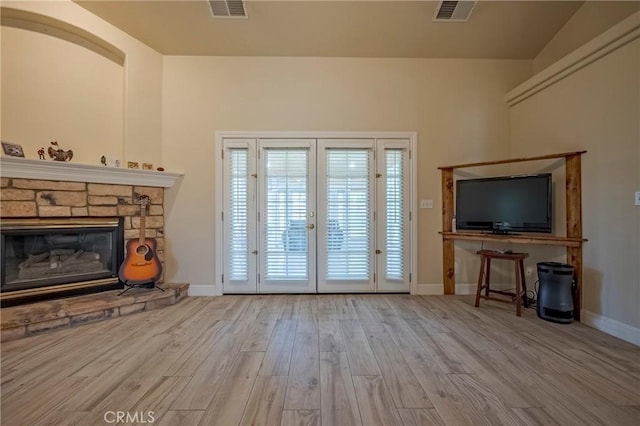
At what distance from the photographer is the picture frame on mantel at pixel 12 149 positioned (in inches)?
102

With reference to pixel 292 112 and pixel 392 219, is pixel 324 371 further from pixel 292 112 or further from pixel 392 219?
pixel 292 112

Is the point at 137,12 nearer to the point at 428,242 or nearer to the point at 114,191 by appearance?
the point at 114,191

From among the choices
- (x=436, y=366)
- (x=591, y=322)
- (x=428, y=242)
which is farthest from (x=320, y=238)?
(x=591, y=322)

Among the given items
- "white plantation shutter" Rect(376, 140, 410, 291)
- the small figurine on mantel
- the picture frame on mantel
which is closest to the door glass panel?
"white plantation shutter" Rect(376, 140, 410, 291)

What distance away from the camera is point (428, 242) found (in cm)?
367

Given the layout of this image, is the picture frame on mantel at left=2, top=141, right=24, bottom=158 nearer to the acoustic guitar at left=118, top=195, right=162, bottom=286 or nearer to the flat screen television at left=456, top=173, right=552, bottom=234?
the acoustic guitar at left=118, top=195, right=162, bottom=286

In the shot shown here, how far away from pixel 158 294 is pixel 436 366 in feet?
9.77

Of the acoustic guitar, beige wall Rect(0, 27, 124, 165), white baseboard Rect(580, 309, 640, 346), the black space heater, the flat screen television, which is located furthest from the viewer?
the acoustic guitar

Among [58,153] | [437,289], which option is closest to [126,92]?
[58,153]

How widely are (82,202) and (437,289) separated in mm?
4401

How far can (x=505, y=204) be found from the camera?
3150 millimetres

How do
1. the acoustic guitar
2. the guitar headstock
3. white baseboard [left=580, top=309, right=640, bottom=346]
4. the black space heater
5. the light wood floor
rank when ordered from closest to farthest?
the light wood floor → white baseboard [left=580, top=309, right=640, bottom=346] → the black space heater → the acoustic guitar → the guitar headstock

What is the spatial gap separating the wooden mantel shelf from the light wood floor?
31.5 inches

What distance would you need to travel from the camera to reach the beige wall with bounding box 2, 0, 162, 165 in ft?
9.32
